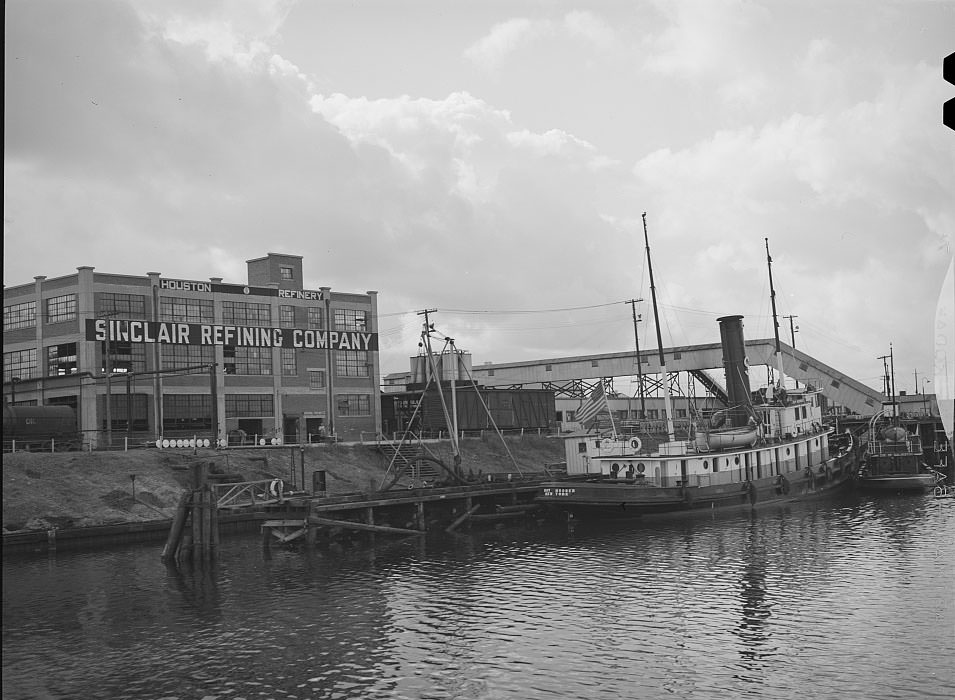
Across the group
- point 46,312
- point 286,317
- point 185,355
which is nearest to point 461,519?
point 185,355

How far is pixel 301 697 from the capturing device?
70.9 ft

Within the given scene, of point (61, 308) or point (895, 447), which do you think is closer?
point (895, 447)

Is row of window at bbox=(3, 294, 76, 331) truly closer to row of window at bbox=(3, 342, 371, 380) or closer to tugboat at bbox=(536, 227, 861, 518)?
row of window at bbox=(3, 342, 371, 380)

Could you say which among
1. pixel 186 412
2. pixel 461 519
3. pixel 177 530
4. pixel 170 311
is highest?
pixel 170 311

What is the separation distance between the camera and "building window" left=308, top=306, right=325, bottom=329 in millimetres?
84062

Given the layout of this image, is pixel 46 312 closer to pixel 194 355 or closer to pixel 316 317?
pixel 194 355

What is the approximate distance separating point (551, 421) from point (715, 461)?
40550 millimetres

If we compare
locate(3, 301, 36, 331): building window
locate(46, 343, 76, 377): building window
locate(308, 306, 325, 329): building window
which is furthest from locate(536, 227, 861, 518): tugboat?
locate(3, 301, 36, 331): building window

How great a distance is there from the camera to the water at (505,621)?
2231 cm

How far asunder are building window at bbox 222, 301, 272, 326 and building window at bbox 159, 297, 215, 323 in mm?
1361

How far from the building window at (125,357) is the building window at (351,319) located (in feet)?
61.7

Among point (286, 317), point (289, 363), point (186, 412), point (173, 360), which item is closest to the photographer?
point (186, 412)

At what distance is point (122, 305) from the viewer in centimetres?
7306

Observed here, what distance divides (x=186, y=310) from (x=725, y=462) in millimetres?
45794
